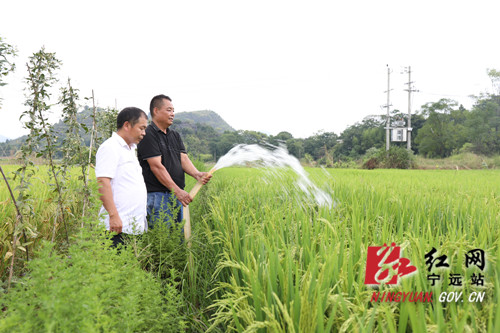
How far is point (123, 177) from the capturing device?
2.68m

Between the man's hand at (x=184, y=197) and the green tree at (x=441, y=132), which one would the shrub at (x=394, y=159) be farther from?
the man's hand at (x=184, y=197)

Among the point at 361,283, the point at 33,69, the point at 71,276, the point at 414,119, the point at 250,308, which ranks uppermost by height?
the point at 414,119

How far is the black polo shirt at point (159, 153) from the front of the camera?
10.9 ft

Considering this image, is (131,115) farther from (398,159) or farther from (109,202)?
(398,159)

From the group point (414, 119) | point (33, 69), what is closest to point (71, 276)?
point (33, 69)

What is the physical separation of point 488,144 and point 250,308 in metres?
49.1

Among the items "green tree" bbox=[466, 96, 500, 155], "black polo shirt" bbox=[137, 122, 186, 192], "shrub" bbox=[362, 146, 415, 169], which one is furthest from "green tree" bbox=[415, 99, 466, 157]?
"black polo shirt" bbox=[137, 122, 186, 192]

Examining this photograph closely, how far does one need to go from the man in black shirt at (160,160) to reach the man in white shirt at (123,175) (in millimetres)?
430

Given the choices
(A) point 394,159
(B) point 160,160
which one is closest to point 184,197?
(B) point 160,160

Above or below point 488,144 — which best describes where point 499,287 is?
Answer: below

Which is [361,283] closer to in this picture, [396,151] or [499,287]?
[499,287]

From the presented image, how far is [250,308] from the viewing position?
1355mm

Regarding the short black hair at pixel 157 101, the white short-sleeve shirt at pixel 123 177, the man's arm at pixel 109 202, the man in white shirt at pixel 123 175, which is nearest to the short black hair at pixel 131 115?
the man in white shirt at pixel 123 175

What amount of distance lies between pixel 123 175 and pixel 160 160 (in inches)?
25.7
